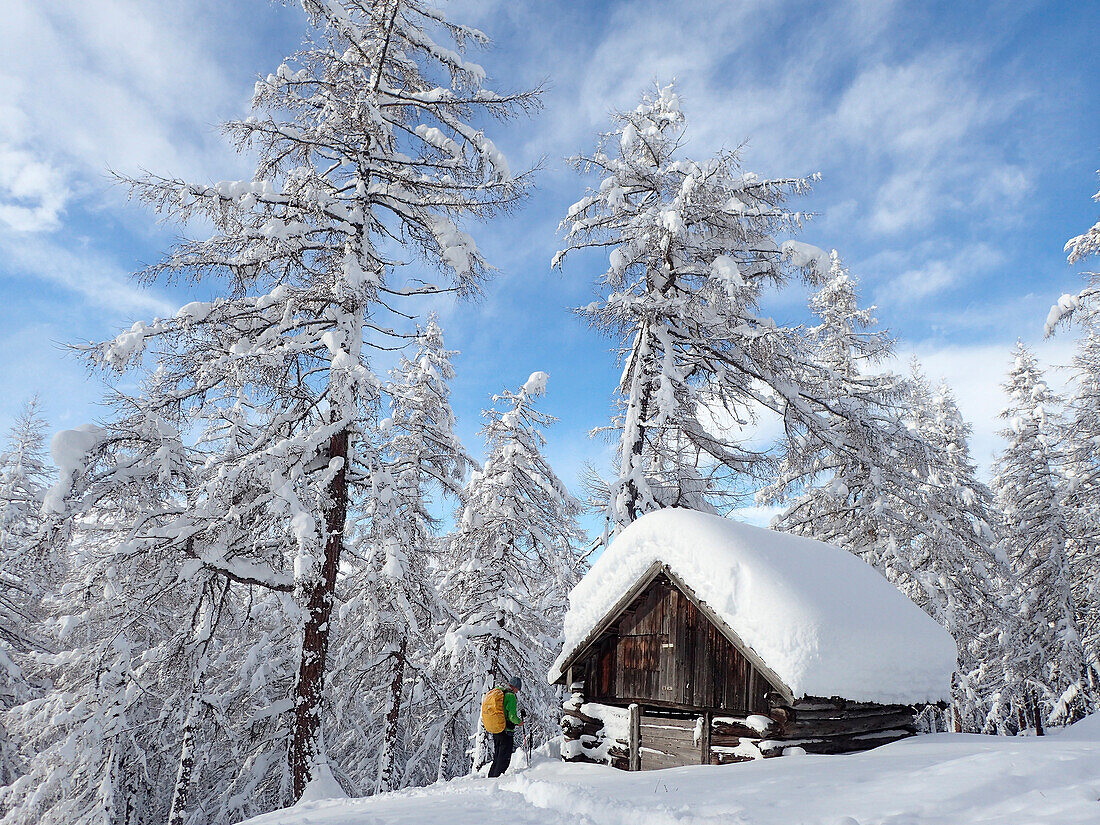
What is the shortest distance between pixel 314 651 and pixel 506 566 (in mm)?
7418

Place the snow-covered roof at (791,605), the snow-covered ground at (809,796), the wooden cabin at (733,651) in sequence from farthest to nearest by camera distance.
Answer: the wooden cabin at (733,651), the snow-covered roof at (791,605), the snow-covered ground at (809,796)

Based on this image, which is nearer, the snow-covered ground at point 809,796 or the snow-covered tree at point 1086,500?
the snow-covered ground at point 809,796

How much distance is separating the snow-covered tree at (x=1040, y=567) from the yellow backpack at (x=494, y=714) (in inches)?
785

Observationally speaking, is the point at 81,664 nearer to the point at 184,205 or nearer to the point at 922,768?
the point at 184,205

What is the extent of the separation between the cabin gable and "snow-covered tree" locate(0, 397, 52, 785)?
1565 centimetres

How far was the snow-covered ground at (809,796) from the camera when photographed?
4.89 metres

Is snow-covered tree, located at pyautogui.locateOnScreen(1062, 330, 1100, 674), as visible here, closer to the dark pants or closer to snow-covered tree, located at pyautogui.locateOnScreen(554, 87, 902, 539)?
snow-covered tree, located at pyautogui.locateOnScreen(554, 87, 902, 539)

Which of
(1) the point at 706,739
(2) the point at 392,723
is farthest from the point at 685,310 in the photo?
(2) the point at 392,723

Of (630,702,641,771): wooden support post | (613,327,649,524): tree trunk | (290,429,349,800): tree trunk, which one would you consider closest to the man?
(630,702,641,771): wooden support post

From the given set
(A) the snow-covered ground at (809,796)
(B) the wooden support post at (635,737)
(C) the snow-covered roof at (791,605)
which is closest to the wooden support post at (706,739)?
(B) the wooden support post at (635,737)

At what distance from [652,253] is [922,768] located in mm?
10936

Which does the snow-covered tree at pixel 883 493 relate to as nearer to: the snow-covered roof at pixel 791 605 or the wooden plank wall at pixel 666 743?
the snow-covered roof at pixel 791 605

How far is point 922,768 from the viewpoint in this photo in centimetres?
651

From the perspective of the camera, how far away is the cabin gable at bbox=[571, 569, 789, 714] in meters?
10.2
